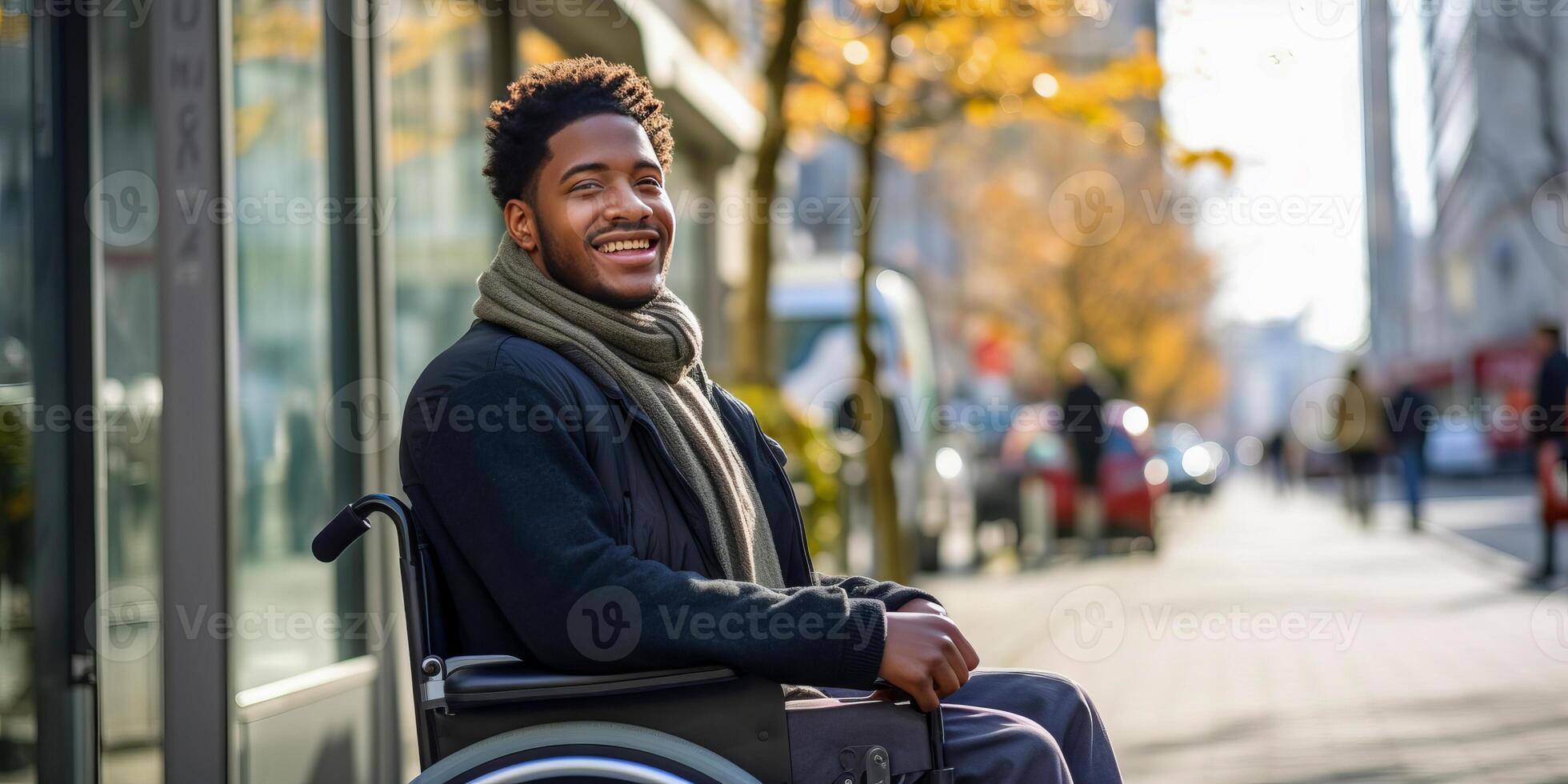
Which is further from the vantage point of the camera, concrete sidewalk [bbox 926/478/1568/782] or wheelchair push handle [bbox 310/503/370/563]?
concrete sidewalk [bbox 926/478/1568/782]

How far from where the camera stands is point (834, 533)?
35.0ft

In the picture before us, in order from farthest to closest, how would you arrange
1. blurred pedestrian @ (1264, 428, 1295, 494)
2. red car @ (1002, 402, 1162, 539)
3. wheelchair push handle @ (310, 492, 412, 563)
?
blurred pedestrian @ (1264, 428, 1295, 494) → red car @ (1002, 402, 1162, 539) → wheelchair push handle @ (310, 492, 412, 563)

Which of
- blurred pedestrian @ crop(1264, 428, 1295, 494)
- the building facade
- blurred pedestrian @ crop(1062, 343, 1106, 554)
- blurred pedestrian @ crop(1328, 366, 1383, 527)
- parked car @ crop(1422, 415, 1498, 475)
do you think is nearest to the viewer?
the building facade

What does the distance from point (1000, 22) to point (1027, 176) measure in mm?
29771

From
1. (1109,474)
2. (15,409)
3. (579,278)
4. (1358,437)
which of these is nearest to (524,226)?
(579,278)

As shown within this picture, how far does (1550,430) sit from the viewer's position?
11.5 metres

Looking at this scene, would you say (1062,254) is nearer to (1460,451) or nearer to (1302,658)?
(1460,451)

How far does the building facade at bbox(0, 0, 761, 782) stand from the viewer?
13.3 ft

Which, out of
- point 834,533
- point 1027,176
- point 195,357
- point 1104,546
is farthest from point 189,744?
point 1027,176

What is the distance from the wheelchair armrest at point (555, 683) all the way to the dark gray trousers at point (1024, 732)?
1.33 ft

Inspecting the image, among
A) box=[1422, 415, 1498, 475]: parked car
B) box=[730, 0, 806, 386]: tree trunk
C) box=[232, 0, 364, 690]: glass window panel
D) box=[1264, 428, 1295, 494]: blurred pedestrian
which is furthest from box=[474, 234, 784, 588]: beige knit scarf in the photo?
box=[1264, 428, 1295, 494]: blurred pedestrian

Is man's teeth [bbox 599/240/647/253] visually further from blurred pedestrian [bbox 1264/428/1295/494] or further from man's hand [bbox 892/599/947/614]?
blurred pedestrian [bbox 1264/428/1295/494]

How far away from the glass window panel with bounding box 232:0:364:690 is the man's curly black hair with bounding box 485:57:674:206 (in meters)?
2.74

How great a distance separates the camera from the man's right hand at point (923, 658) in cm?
251
